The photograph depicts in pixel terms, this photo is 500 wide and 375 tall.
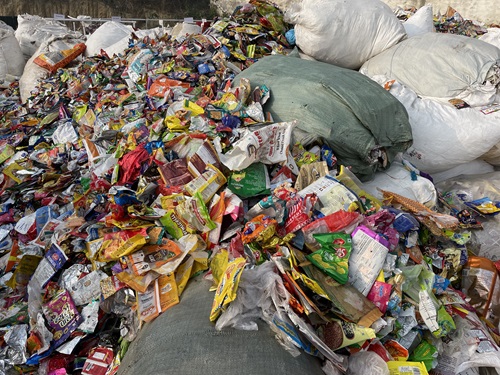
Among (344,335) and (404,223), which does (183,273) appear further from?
(404,223)

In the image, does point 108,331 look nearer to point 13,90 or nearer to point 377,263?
point 377,263

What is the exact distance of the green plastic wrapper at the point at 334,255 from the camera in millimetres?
1242

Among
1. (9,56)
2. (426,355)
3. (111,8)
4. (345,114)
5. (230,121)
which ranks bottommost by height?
(111,8)

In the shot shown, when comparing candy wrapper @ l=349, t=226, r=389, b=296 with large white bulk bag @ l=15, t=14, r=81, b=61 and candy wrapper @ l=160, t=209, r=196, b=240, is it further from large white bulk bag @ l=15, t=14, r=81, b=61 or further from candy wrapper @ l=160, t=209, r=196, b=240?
large white bulk bag @ l=15, t=14, r=81, b=61

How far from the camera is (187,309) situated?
1.14 meters

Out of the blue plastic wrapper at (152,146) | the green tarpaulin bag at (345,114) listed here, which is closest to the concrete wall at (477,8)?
the green tarpaulin bag at (345,114)

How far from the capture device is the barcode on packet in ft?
3.78

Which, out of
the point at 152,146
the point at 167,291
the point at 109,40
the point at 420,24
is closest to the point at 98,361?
the point at 167,291

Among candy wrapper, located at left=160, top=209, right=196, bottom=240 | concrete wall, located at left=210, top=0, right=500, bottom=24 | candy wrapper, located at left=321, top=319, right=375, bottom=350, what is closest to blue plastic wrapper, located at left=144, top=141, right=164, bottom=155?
candy wrapper, located at left=160, top=209, right=196, bottom=240

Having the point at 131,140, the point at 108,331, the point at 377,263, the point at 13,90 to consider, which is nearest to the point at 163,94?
the point at 131,140

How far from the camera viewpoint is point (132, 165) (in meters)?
1.72

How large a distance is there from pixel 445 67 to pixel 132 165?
6.02 feet

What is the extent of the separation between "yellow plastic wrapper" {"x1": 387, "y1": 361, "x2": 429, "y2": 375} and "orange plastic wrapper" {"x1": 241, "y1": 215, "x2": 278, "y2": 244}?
0.57m

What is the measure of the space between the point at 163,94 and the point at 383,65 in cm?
139
